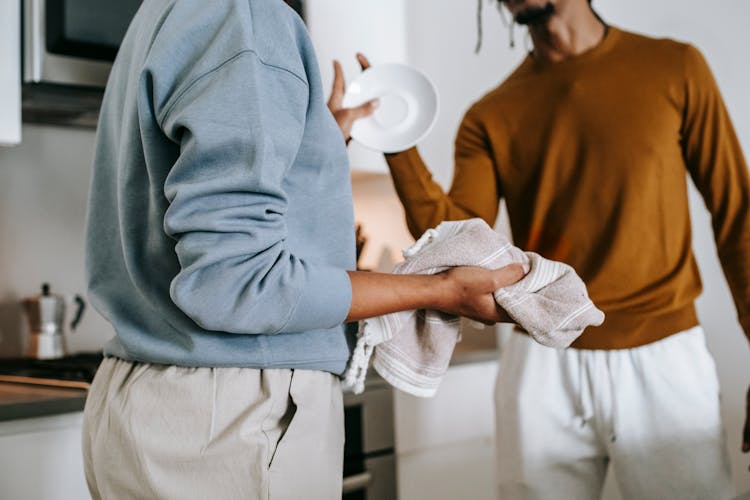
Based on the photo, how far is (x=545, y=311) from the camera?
33.5 inches

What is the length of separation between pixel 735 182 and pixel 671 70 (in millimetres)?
224

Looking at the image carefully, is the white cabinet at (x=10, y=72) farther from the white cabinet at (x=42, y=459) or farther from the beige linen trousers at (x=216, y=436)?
the beige linen trousers at (x=216, y=436)

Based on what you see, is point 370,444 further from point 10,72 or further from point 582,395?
point 10,72

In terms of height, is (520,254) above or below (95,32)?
below

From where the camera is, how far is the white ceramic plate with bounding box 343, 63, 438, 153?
1.26 metres

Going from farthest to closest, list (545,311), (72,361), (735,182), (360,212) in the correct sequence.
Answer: (360,212)
(72,361)
(735,182)
(545,311)

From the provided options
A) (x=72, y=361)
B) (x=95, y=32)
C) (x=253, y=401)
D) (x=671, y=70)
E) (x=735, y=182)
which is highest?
(x=95, y=32)

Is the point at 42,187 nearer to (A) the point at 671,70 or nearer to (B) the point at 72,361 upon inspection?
(B) the point at 72,361

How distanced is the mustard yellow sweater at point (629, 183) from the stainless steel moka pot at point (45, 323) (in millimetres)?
885

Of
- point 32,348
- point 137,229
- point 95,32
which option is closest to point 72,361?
point 32,348

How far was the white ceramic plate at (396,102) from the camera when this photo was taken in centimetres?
126

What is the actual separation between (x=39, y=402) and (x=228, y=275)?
73cm

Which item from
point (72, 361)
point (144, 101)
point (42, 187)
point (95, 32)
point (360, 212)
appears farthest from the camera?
point (360, 212)

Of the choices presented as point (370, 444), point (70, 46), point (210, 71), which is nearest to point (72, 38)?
point (70, 46)
